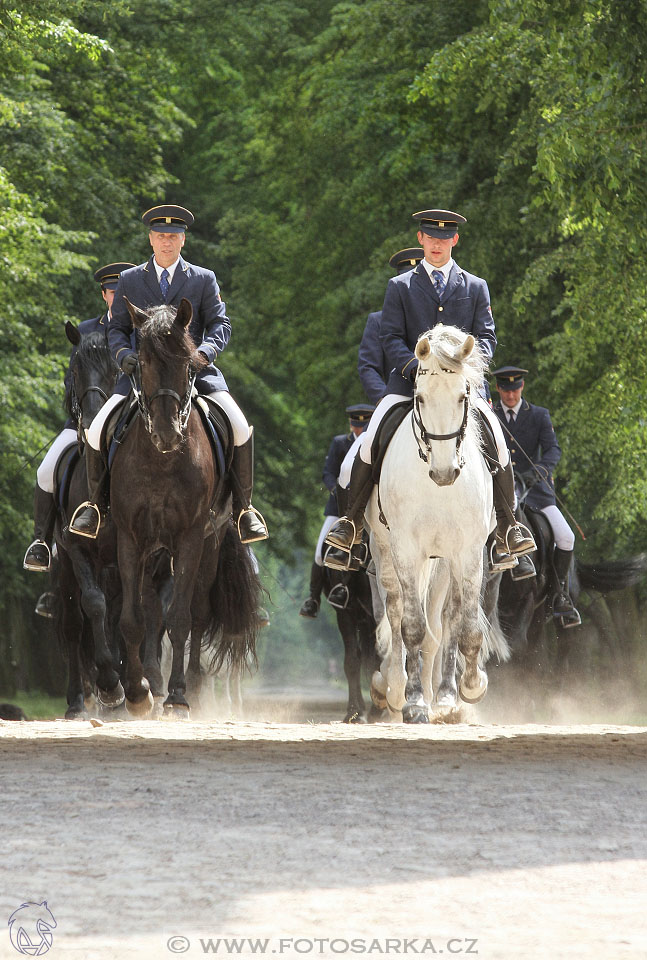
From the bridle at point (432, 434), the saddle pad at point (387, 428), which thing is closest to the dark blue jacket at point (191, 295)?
the saddle pad at point (387, 428)

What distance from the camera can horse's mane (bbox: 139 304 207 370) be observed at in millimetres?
11789

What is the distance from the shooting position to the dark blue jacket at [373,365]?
44.6 feet

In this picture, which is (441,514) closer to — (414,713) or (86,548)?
(414,713)

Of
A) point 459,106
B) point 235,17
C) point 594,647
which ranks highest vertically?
point 235,17

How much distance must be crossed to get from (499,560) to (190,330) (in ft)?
9.56

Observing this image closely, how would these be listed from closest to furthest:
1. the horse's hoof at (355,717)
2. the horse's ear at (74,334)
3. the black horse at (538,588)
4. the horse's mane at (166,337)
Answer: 1. the horse's mane at (166,337)
2. the horse's ear at (74,334)
3. the horse's hoof at (355,717)
4. the black horse at (538,588)

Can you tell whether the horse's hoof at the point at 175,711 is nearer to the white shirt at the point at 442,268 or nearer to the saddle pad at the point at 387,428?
the saddle pad at the point at 387,428

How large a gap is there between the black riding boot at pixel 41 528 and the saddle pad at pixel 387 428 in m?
3.39

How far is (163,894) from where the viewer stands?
5.98m

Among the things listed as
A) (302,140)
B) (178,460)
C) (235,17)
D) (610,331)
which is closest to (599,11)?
(178,460)

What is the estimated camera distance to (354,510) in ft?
43.0

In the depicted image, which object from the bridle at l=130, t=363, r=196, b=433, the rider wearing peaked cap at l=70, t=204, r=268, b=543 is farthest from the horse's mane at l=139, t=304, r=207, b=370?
the rider wearing peaked cap at l=70, t=204, r=268, b=543

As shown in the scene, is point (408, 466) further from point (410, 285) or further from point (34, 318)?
point (34, 318)

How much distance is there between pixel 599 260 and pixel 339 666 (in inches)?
1938
